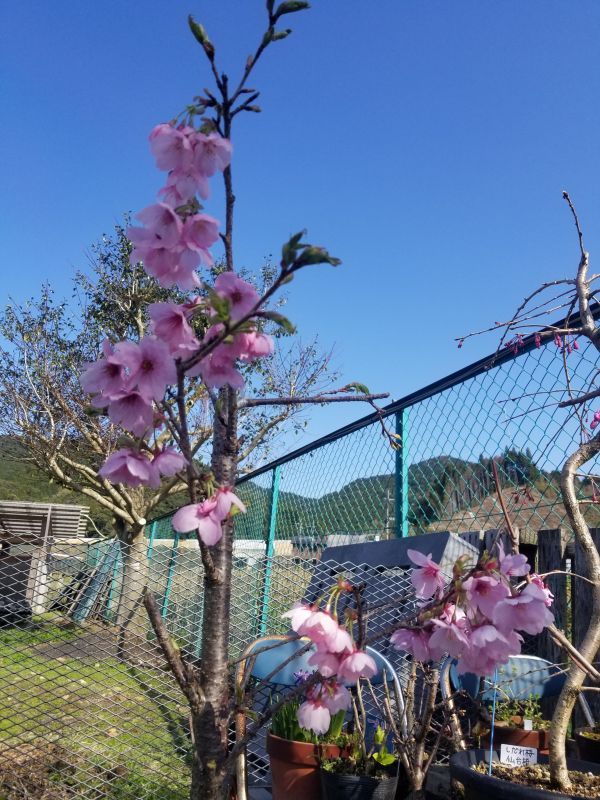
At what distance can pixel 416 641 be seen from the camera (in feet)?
3.83

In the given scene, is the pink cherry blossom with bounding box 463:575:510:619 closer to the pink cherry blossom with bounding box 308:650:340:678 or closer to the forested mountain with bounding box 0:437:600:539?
the pink cherry blossom with bounding box 308:650:340:678

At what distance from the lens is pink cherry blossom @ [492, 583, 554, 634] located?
3.42 ft

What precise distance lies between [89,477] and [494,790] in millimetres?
10223

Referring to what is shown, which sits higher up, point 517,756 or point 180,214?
point 180,214

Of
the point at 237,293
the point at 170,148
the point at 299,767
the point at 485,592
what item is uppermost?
the point at 170,148

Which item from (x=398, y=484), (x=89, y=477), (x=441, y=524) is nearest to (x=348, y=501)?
(x=398, y=484)

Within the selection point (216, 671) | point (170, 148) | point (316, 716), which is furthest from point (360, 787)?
point (170, 148)

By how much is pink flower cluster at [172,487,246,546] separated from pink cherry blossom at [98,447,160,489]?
6 cm

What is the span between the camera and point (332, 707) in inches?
44.6

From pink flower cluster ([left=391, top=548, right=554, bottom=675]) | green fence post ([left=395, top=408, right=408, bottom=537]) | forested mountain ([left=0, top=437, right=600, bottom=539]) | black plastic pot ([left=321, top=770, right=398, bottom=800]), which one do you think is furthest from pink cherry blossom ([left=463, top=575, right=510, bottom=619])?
green fence post ([left=395, top=408, right=408, bottom=537])

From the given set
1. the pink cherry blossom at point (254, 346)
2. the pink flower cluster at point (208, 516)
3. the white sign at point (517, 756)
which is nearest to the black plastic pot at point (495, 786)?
the white sign at point (517, 756)

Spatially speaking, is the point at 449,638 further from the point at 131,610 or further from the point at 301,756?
the point at 131,610

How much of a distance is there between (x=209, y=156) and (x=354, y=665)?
2.57ft

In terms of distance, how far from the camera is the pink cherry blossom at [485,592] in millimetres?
1056
